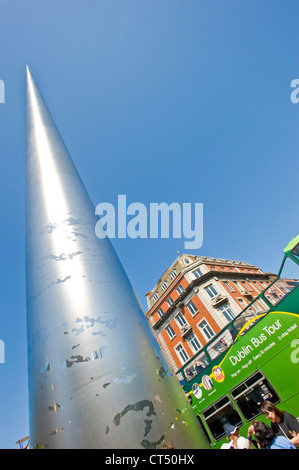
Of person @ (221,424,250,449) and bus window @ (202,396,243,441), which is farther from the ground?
bus window @ (202,396,243,441)

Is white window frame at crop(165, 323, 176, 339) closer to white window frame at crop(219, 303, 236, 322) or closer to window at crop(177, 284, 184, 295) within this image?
window at crop(177, 284, 184, 295)

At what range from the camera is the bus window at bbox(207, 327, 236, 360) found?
6.96m

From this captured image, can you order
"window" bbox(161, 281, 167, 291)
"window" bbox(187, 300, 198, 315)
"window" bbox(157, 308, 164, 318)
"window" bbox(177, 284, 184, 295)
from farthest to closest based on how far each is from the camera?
"window" bbox(161, 281, 167, 291) → "window" bbox(157, 308, 164, 318) → "window" bbox(177, 284, 184, 295) → "window" bbox(187, 300, 198, 315)

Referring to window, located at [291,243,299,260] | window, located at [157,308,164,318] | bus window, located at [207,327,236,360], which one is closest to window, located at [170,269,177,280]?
window, located at [157,308,164,318]

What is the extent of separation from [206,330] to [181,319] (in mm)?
3549

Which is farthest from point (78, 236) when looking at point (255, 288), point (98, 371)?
point (255, 288)

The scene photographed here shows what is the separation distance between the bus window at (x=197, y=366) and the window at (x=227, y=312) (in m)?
14.9

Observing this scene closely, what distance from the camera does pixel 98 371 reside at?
3.61ft

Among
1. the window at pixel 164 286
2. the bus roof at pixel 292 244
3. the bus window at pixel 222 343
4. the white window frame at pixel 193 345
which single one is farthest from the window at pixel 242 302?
the bus roof at pixel 292 244

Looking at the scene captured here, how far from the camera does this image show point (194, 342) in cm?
2314

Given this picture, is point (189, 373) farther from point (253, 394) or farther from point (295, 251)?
point (295, 251)

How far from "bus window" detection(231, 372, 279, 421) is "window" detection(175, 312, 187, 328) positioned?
1904cm

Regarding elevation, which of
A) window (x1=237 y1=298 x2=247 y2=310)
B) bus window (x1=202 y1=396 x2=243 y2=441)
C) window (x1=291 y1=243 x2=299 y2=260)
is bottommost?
bus window (x1=202 y1=396 x2=243 y2=441)

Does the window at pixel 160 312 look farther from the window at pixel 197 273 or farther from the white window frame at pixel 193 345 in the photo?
the window at pixel 197 273
